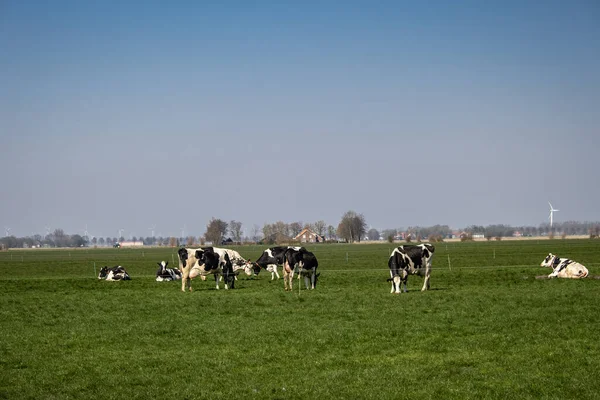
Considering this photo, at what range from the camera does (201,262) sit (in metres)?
37.2

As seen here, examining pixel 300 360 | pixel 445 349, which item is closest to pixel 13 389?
pixel 300 360

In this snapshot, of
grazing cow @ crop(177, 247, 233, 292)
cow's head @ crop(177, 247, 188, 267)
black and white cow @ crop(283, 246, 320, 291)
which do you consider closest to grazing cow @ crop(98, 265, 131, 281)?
grazing cow @ crop(177, 247, 233, 292)

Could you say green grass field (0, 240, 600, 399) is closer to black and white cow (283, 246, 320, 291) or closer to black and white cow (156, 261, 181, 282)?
black and white cow (283, 246, 320, 291)

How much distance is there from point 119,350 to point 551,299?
16034mm

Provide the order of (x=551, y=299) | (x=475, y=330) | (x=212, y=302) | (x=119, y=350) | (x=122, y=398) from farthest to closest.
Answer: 1. (x=212, y=302)
2. (x=551, y=299)
3. (x=475, y=330)
4. (x=119, y=350)
5. (x=122, y=398)

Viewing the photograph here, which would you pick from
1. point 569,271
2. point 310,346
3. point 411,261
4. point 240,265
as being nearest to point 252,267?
point 240,265

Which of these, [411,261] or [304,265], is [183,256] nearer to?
[304,265]

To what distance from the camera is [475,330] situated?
20344 mm

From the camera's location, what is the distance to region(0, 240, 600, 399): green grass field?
1459 centimetres

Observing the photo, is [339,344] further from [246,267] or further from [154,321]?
[246,267]

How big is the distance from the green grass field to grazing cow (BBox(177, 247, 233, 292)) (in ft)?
16.5

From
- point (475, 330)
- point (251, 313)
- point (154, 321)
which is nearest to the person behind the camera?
point (475, 330)

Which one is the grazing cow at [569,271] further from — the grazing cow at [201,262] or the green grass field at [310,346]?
the grazing cow at [201,262]

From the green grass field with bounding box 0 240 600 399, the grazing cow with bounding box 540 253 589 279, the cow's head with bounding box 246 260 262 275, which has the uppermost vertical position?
the cow's head with bounding box 246 260 262 275
